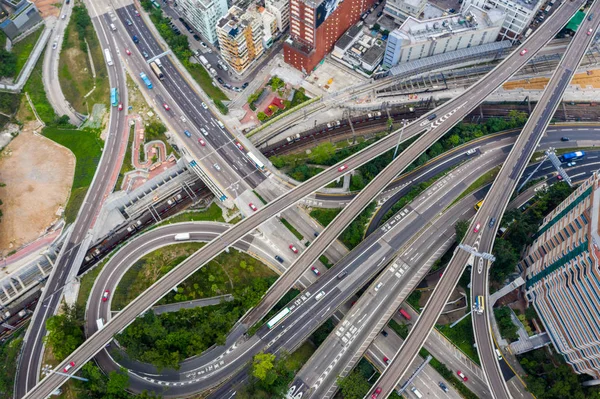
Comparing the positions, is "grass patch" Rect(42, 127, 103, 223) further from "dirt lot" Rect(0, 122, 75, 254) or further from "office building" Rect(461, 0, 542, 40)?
"office building" Rect(461, 0, 542, 40)

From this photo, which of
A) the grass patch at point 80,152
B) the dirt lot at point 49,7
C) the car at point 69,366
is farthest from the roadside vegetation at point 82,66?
the car at point 69,366

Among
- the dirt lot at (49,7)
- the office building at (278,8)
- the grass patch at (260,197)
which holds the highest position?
the office building at (278,8)

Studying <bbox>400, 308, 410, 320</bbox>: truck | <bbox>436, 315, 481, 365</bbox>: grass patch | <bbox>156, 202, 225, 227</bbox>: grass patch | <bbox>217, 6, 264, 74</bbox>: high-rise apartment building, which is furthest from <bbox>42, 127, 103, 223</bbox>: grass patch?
<bbox>436, 315, 481, 365</bbox>: grass patch

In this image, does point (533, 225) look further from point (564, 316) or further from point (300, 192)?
point (300, 192)

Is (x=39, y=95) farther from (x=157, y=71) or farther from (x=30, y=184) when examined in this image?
(x=157, y=71)

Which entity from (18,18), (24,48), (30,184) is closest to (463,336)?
(30,184)

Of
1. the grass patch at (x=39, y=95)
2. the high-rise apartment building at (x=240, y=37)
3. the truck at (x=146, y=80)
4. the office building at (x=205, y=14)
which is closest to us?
the grass patch at (x=39, y=95)

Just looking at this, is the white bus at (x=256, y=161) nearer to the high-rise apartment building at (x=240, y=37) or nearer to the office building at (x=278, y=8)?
the high-rise apartment building at (x=240, y=37)
